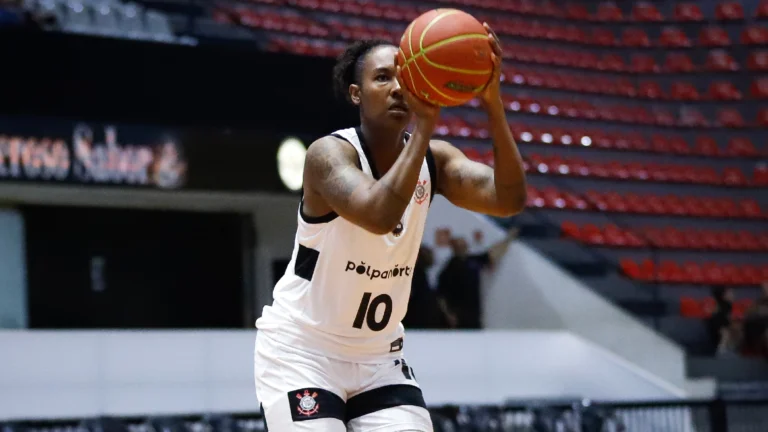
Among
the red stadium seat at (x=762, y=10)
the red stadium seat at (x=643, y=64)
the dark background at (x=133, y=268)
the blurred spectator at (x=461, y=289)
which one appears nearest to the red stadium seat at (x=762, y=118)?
the red stadium seat at (x=643, y=64)

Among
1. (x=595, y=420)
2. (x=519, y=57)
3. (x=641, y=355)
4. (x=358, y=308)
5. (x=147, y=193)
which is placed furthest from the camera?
(x=519, y=57)

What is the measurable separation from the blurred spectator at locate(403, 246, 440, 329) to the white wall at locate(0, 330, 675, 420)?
15.6 inches

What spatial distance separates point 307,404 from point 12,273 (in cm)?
717

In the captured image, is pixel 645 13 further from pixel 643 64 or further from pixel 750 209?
pixel 750 209

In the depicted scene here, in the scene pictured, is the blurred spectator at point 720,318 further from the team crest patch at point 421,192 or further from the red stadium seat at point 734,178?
the team crest patch at point 421,192

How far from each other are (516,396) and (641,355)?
1.81m

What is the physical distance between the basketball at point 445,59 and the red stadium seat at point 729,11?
16.7 m

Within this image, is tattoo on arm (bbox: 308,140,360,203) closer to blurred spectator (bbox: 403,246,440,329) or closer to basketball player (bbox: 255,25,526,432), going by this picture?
basketball player (bbox: 255,25,526,432)

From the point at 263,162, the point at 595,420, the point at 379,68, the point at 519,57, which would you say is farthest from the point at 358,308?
the point at 519,57

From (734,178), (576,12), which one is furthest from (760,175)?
(576,12)

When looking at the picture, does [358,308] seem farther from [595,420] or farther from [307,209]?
[595,420]

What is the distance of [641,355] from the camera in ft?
41.5

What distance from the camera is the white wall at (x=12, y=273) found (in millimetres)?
10383

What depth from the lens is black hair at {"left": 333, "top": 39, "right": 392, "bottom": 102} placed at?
4.33 meters
